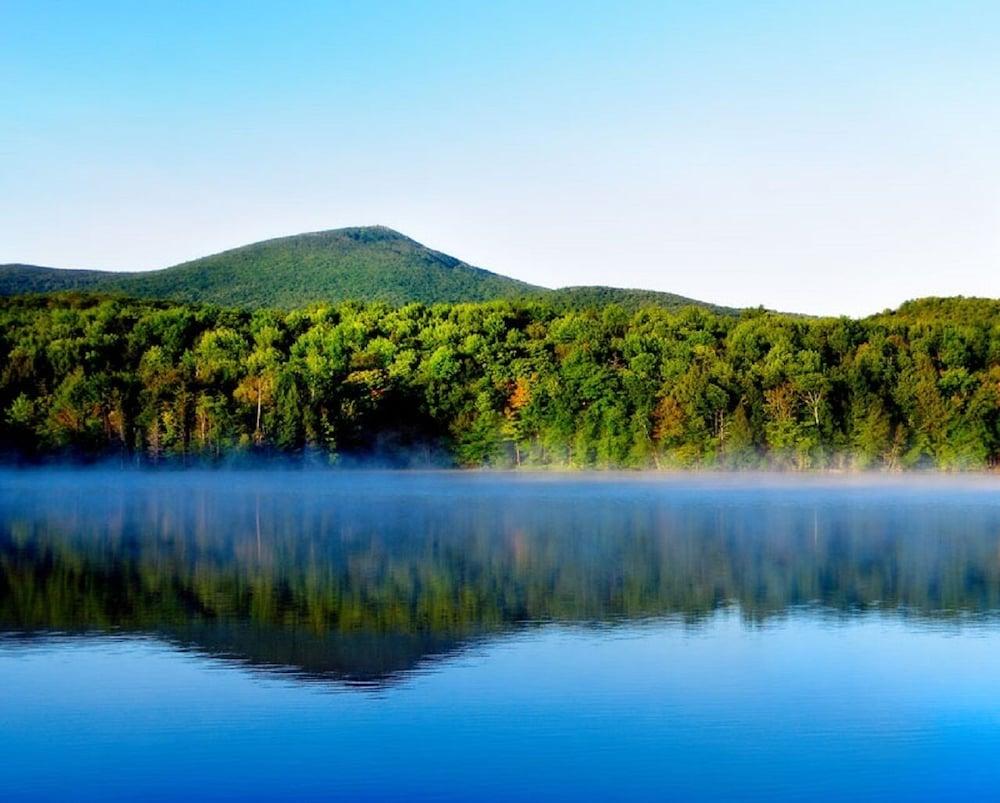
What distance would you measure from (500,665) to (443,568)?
330 inches

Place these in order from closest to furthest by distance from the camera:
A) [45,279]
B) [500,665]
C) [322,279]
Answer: [500,665]
[45,279]
[322,279]

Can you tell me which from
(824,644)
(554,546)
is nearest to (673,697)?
(824,644)

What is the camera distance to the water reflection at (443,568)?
1634 centimetres

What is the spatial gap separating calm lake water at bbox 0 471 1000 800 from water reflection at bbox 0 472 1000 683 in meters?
0.09

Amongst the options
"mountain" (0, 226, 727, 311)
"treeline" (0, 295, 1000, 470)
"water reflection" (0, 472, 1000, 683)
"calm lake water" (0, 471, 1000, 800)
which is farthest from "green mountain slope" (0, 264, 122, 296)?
"calm lake water" (0, 471, 1000, 800)

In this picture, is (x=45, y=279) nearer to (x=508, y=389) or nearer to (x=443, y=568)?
(x=508, y=389)

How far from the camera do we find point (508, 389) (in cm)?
7612

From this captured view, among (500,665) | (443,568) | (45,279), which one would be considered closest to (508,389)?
(443,568)

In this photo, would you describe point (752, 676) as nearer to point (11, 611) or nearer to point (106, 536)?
point (11, 611)

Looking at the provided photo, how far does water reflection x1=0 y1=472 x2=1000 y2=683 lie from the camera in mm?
16344

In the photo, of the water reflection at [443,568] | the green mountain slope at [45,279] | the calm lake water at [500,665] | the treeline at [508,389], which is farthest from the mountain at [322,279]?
the calm lake water at [500,665]

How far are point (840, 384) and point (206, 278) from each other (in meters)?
76.5

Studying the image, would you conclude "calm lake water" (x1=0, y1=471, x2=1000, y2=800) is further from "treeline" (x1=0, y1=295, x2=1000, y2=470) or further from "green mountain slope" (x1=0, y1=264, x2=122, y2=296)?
"green mountain slope" (x1=0, y1=264, x2=122, y2=296)

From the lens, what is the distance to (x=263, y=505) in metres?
40.3
